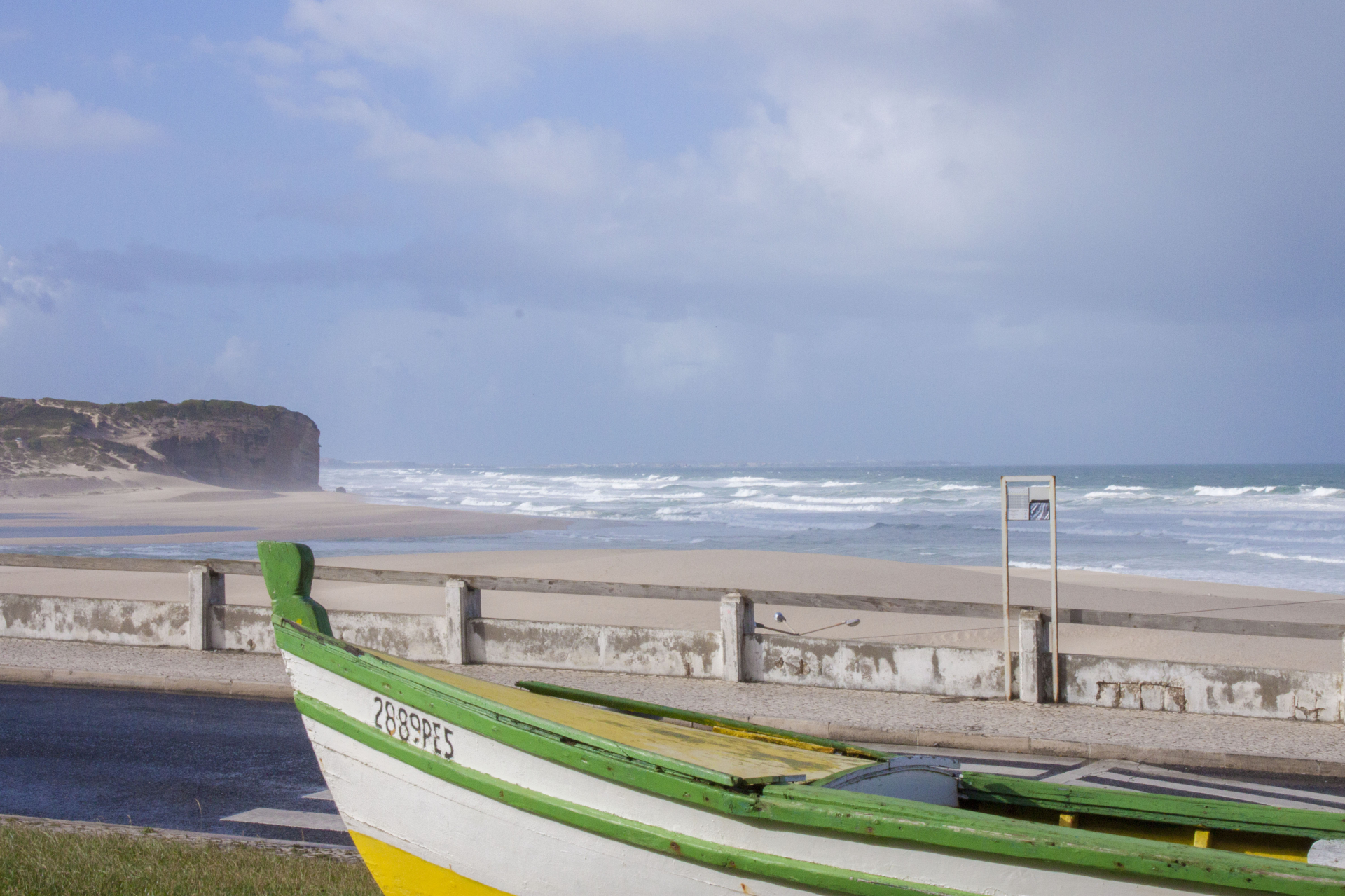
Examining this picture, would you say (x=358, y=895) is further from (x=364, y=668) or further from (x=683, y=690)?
(x=683, y=690)

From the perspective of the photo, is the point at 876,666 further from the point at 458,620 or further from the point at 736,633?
the point at 458,620

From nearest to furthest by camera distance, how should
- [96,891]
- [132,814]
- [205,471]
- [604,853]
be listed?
[604,853], [96,891], [132,814], [205,471]

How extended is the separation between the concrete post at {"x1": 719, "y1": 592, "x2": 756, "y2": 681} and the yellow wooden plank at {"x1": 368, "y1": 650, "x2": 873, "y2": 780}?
595 cm

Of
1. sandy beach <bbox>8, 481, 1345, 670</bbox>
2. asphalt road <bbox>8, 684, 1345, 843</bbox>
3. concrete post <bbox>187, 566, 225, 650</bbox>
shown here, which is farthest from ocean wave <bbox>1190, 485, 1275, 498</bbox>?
concrete post <bbox>187, 566, 225, 650</bbox>

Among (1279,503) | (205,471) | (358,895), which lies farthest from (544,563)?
(205,471)

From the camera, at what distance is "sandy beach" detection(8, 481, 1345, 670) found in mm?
16297

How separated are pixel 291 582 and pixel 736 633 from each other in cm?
685

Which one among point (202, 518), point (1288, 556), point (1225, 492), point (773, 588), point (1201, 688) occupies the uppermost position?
point (1225, 492)

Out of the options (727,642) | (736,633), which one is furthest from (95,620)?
(736,633)

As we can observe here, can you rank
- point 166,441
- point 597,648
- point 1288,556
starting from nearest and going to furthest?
1. point 597,648
2. point 1288,556
3. point 166,441

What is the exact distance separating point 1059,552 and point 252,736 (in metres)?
34.1

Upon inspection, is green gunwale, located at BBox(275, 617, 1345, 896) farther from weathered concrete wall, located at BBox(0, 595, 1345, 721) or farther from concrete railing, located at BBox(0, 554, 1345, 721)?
weathered concrete wall, located at BBox(0, 595, 1345, 721)

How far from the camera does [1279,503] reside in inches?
2520

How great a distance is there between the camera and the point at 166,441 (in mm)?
86250
